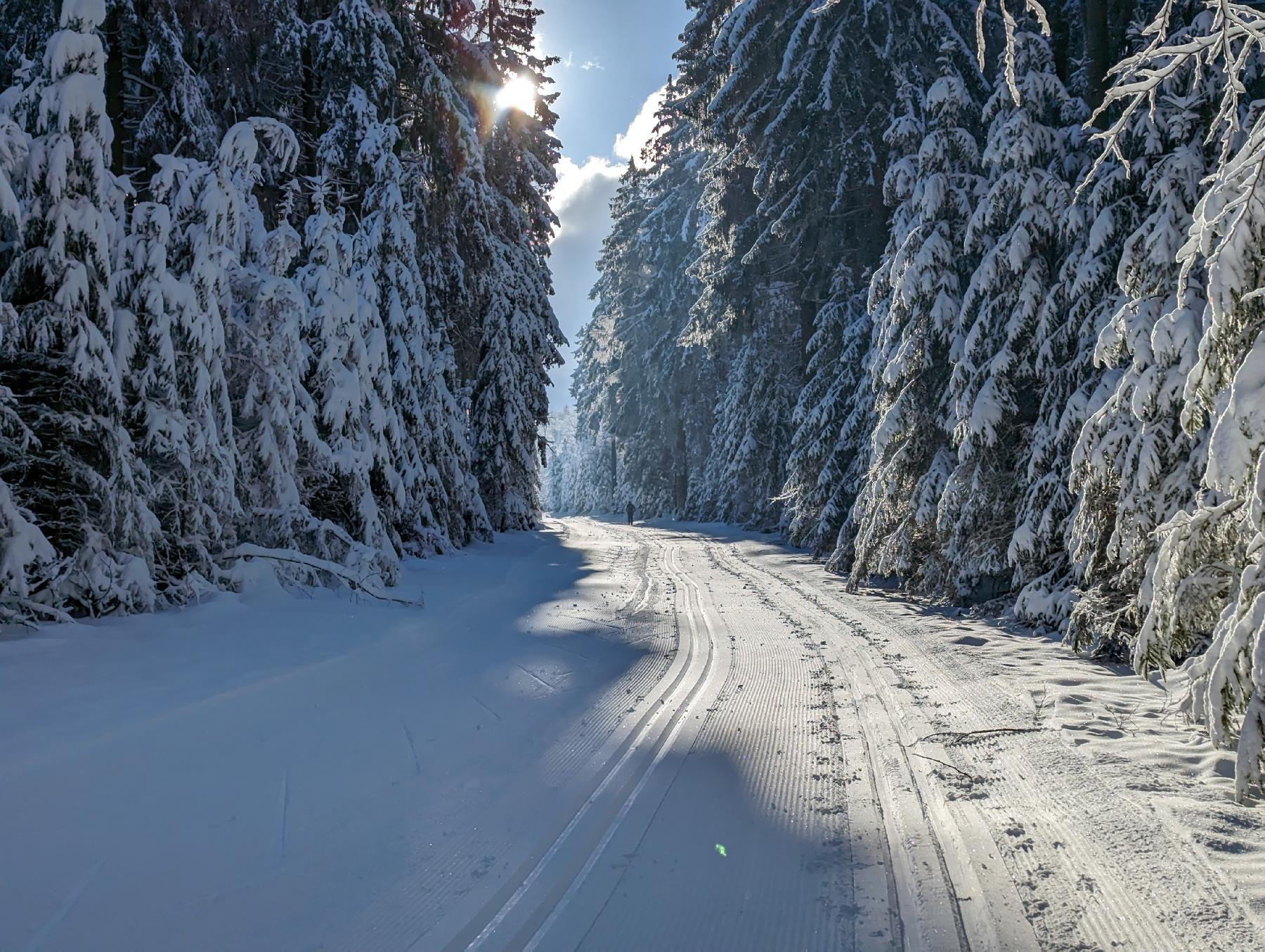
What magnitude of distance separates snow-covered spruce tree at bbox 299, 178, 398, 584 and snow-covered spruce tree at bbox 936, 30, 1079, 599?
801 centimetres

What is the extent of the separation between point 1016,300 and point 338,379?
9.21 meters

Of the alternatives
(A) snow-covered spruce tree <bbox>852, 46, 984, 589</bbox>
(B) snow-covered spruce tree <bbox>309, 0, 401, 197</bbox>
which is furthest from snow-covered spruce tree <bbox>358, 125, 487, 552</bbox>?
(A) snow-covered spruce tree <bbox>852, 46, 984, 589</bbox>

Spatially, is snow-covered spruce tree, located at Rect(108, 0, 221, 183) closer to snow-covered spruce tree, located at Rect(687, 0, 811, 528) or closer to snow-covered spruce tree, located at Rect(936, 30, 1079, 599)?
snow-covered spruce tree, located at Rect(936, 30, 1079, 599)

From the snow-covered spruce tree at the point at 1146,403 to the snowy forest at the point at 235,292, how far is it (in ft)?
25.0

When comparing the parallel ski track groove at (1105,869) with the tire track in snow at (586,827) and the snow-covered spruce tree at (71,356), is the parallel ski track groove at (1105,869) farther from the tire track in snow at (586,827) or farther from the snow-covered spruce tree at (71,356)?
the snow-covered spruce tree at (71,356)

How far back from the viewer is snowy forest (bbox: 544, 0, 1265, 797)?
134 inches

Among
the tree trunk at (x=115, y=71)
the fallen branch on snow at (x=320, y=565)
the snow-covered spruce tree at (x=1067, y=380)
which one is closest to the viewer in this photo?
the fallen branch on snow at (x=320, y=565)

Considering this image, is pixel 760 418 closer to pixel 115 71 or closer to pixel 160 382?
pixel 115 71

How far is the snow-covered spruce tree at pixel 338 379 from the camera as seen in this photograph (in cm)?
967

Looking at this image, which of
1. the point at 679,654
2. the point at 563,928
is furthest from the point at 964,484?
the point at 563,928

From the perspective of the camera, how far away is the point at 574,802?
155 inches

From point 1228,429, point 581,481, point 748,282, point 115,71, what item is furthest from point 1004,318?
point 581,481

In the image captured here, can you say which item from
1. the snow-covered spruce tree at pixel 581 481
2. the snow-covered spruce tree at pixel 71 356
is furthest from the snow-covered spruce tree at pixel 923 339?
the snow-covered spruce tree at pixel 581 481

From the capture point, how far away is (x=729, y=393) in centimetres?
3022
